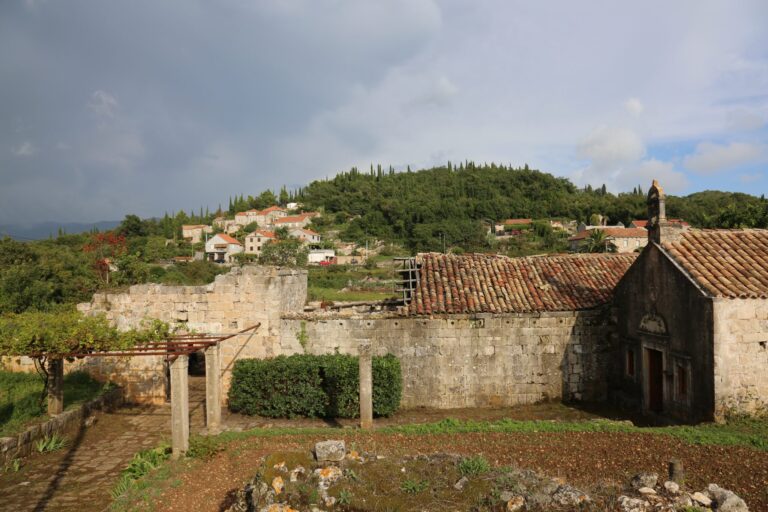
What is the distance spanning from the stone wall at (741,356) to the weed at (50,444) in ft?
52.5

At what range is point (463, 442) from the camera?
1052 cm

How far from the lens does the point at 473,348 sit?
15008 mm

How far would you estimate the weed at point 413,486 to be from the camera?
662cm

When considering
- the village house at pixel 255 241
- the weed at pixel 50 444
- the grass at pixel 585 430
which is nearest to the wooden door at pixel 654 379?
the grass at pixel 585 430

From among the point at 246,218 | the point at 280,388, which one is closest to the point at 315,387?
the point at 280,388

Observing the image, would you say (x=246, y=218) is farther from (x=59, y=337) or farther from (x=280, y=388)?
(x=59, y=337)

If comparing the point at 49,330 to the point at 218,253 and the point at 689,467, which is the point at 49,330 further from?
the point at 218,253

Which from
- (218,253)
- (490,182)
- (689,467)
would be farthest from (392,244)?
(689,467)

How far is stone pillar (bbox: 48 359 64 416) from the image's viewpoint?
42.7 feet

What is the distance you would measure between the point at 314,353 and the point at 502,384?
6.05 metres

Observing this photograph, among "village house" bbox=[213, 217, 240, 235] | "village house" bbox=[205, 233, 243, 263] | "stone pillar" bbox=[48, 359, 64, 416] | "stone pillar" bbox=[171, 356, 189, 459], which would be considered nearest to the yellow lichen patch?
"stone pillar" bbox=[171, 356, 189, 459]

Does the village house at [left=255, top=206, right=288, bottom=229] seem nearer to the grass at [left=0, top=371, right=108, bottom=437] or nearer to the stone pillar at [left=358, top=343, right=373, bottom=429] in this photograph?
the grass at [left=0, top=371, right=108, bottom=437]

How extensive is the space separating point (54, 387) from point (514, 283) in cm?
1431

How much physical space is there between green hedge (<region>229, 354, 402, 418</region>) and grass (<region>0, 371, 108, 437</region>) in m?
5.12
